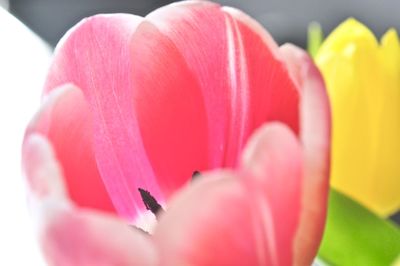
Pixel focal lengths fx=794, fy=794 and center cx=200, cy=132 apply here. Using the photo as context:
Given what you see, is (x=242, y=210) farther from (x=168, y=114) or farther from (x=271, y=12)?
(x=271, y=12)

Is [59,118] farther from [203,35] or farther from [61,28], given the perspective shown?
[61,28]

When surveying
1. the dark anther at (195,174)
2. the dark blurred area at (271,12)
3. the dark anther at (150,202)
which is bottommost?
the dark blurred area at (271,12)

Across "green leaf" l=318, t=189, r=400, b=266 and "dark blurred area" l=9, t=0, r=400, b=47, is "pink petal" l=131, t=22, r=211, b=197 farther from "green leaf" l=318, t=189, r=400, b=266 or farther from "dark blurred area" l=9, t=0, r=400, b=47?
"dark blurred area" l=9, t=0, r=400, b=47

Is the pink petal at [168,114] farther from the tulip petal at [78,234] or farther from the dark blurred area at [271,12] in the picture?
the dark blurred area at [271,12]

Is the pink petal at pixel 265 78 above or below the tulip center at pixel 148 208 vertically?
above

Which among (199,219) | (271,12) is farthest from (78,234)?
(271,12)

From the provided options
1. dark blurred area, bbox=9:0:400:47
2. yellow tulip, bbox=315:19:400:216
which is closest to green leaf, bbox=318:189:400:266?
yellow tulip, bbox=315:19:400:216

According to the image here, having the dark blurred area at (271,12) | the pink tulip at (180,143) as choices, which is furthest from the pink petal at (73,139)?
the dark blurred area at (271,12)

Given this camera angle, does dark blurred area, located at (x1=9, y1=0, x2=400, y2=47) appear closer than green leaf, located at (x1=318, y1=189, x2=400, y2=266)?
No

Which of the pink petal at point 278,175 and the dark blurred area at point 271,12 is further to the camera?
the dark blurred area at point 271,12
